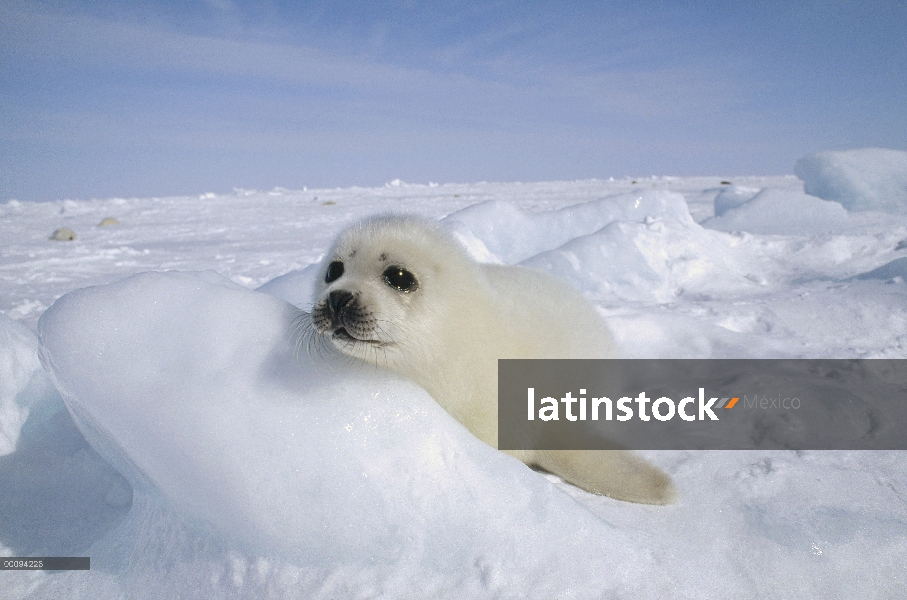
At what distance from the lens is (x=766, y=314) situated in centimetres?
336

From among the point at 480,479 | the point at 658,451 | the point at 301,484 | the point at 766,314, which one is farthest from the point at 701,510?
the point at 766,314

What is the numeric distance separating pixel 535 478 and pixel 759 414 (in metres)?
1.16

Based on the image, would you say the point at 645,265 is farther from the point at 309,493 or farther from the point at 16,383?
the point at 16,383

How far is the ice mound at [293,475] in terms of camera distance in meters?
1.23

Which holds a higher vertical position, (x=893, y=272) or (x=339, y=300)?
(x=339, y=300)

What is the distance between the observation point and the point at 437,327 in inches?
60.2

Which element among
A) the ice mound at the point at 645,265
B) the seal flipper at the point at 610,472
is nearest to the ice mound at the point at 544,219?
the ice mound at the point at 645,265

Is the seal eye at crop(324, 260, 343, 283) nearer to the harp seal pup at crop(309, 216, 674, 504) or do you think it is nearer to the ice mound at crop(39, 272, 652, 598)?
the harp seal pup at crop(309, 216, 674, 504)

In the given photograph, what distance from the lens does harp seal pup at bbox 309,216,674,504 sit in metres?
1.44

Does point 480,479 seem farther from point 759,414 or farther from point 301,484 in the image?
point 759,414
